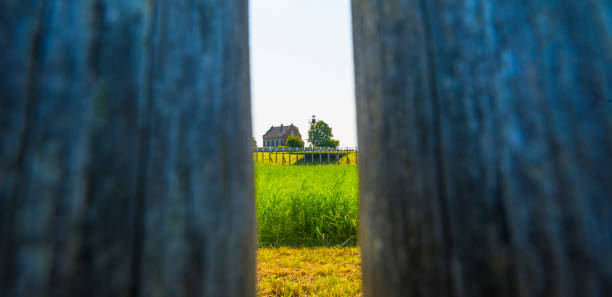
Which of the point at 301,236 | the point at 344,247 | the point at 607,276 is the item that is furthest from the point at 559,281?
the point at 301,236

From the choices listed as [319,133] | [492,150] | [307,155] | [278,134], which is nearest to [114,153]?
[492,150]

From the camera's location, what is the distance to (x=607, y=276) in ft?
1.52

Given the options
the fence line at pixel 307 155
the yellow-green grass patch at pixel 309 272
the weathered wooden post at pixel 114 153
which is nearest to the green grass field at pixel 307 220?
the yellow-green grass patch at pixel 309 272

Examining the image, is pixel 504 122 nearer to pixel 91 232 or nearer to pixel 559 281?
pixel 559 281

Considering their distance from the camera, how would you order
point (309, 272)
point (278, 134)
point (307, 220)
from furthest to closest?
point (278, 134) → point (307, 220) → point (309, 272)

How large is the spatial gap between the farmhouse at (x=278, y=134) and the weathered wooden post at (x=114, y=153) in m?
60.5

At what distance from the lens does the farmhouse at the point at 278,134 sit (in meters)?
61.8

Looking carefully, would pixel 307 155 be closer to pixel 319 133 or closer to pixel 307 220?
pixel 307 220

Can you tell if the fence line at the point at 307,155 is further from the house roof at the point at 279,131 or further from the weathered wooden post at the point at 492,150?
the house roof at the point at 279,131

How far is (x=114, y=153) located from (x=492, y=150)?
0.59 meters

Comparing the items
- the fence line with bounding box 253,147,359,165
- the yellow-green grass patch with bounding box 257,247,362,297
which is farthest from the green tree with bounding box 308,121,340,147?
the yellow-green grass patch with bounding box 257,247,362,297

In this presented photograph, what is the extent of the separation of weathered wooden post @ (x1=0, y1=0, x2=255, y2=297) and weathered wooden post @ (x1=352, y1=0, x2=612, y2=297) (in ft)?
0.93

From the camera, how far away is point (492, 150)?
0.49m

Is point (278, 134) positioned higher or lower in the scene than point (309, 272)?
higher
